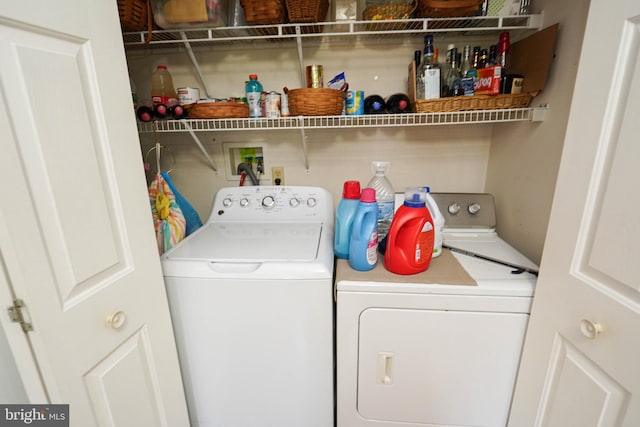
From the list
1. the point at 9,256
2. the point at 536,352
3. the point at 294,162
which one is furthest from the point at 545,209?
the point at 9,256

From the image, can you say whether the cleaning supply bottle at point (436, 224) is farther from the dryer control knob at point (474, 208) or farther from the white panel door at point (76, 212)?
the white panel door at point (76, 212)

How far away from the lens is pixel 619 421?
0.71 meters

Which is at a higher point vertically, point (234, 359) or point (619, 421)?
point (619, 421)

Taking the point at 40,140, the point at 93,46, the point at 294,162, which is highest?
the point at 93,46

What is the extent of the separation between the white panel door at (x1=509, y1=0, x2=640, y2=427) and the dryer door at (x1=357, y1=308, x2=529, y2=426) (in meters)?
0.20

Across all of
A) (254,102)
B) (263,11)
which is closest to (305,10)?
(263,11)

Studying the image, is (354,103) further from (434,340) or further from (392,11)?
(434,340)

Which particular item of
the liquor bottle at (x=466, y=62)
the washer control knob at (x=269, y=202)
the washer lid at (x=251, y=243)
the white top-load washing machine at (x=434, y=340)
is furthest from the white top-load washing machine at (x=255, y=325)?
the liquor bottle at (x=466, y=62)

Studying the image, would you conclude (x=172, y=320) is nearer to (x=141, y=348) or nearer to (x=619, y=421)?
(x=141, y=348)

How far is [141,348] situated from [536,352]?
1.37m

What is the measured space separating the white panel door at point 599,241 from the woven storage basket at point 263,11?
1109 millimetres

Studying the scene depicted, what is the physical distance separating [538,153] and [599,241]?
75 centimetres

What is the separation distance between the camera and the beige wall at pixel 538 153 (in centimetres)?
111

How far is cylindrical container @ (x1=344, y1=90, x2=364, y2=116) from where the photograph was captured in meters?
1.44
